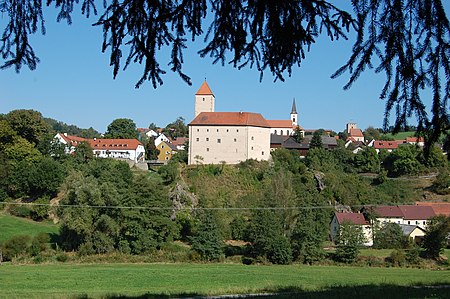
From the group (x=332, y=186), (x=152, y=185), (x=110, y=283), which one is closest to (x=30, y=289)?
(x=110, y=283)

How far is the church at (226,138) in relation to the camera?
51750 millimetres

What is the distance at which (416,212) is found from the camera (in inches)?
1796

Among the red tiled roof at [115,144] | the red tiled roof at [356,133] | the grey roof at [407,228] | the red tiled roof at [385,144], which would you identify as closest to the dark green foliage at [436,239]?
the grey roof at [407,228]

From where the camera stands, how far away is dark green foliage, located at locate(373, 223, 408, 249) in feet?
128

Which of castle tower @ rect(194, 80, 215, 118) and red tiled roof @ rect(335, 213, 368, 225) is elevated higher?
castle tower @ rect(194, 80, 215, 118)

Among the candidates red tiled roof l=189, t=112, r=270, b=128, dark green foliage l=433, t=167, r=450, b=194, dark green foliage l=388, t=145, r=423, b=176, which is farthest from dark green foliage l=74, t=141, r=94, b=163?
dark green foliage l=433, t=167, r=450, b=194

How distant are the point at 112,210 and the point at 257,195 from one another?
1487 cm

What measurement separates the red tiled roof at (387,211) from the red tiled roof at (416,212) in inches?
17.8

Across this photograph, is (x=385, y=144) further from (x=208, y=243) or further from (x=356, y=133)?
(x=208, y=243)

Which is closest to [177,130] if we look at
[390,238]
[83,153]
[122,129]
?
[122,129]

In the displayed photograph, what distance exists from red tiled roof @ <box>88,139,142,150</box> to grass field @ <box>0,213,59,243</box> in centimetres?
2696

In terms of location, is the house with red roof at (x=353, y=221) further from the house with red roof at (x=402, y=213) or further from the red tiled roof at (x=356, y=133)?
the red tiled roof at (x=356, y=133)

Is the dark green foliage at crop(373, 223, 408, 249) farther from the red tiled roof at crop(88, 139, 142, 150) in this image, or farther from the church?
the red tiled roof at crop(88, 139, 142, 150)

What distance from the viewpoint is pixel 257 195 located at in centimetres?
4475
